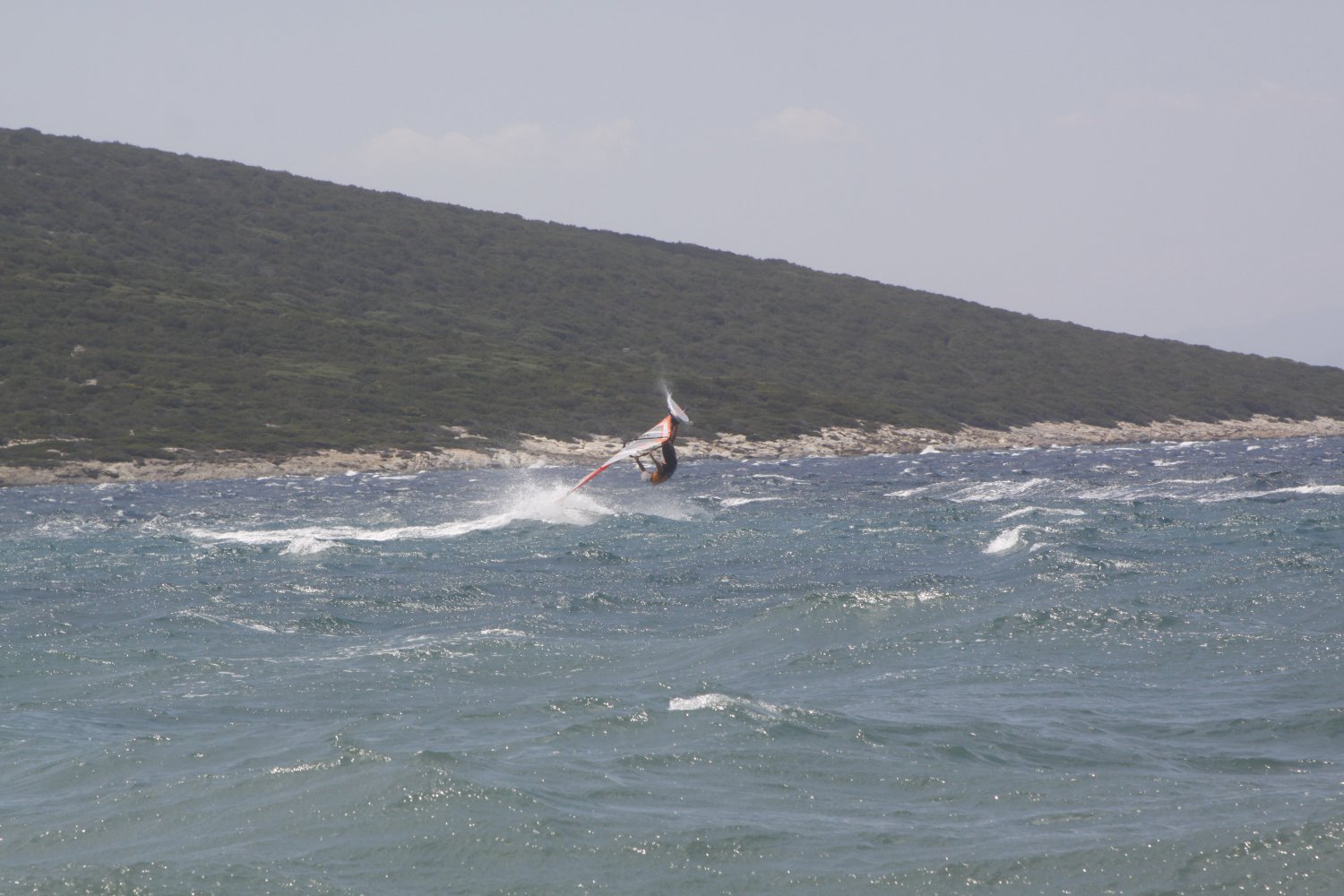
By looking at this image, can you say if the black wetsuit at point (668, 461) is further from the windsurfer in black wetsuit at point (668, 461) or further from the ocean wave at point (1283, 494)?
the ocean wave at point (1283, 494)

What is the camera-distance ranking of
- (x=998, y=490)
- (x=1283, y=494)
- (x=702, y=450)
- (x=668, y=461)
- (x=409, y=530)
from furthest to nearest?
(x=702, y=450) → (x=998, y=490) → (x=1283, y=494) → (x=409, y=530) → (x=668, y=461)

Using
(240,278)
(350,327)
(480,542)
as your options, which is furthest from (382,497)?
(240,278)

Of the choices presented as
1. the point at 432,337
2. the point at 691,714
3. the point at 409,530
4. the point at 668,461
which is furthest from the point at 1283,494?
the point at 432,337

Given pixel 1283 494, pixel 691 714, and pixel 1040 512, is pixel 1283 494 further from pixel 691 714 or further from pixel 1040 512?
pixel 691 714

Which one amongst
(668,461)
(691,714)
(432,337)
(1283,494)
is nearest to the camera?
(691,714)

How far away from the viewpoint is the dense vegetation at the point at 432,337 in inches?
2781

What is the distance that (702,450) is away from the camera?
234 ft

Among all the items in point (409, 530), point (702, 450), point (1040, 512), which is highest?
point (702, 450)

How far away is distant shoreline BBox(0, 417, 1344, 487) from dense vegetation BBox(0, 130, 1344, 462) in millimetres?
1911

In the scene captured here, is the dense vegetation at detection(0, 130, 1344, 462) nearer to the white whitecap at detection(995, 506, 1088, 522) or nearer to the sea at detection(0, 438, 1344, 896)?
the white whitecap at detection(995, 506, 1088, 522)

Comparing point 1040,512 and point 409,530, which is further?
Result: point 409,530

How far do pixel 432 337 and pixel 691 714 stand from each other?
269ft

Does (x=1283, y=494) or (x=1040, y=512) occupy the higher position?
(x=1283, y=494)

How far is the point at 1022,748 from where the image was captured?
39.7 ft
